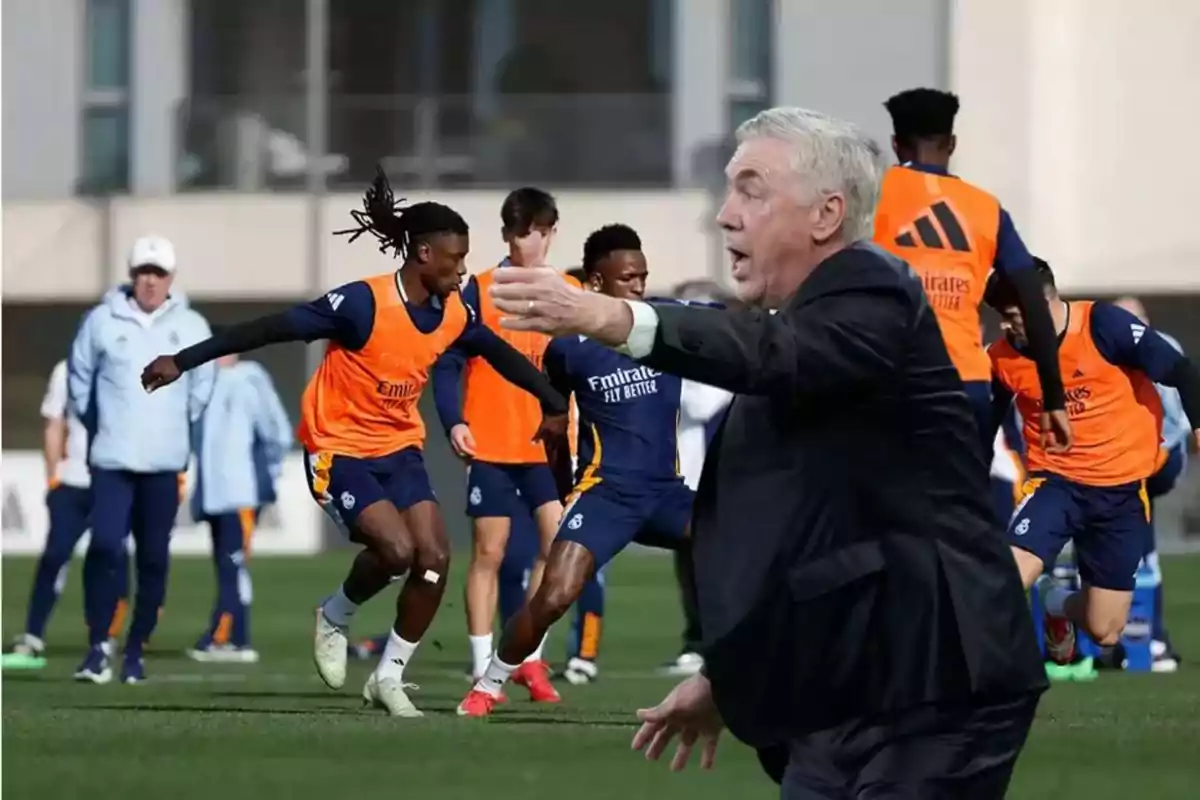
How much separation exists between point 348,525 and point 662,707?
22.9ft

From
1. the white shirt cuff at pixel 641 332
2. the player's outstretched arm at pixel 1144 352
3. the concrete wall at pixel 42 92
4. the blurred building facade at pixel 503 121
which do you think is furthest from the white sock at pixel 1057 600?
the concrete wall at pixel 42 92

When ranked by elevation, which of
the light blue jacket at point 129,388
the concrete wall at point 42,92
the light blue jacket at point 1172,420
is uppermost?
the concrete wall at point 42,92

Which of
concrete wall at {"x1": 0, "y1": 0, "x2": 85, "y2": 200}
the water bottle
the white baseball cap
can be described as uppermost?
concrete wall at {"x1": 0, "y1": 0, "x2": 85, "y2": 200}

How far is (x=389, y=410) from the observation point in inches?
472

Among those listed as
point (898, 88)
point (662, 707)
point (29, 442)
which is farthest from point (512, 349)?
point (29, 442)

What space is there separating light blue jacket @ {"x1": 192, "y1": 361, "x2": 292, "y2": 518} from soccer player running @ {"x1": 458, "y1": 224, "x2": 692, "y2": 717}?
5.65m

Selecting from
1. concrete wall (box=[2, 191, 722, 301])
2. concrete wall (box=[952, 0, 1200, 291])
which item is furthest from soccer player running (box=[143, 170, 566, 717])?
concrete wall (box=[952, 0, 1200, 291])

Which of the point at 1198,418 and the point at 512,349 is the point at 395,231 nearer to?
the point at 512,349

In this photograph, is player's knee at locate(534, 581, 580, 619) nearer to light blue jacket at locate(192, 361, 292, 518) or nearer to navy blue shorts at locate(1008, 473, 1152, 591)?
navy blue shorts at locate(1008, 473, 1152, 591)

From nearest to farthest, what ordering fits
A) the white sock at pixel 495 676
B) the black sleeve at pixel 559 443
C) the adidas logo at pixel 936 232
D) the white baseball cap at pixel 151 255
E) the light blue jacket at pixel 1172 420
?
1. the adidas logo at pixel 936 232
2. the white sock at pixel 495 676
3. the black sleeve at pixel 559 443
4. the white baseball cap at pixel 151 255
5. the light blue jacket at pixel 1172 420

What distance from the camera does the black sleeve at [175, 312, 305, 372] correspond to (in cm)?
1105

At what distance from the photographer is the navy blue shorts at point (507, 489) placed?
539 inches

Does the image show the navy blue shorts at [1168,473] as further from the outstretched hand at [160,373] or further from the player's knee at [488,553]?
the outstretched hand at [160,373]

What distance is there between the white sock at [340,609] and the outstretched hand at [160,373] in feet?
5.03
